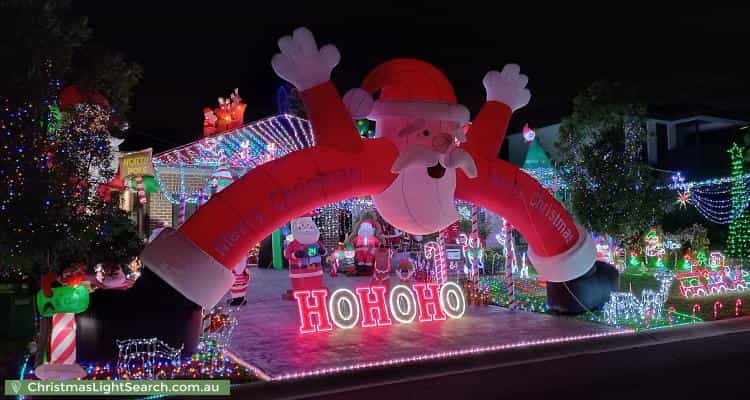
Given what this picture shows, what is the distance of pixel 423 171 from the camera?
8.72 m

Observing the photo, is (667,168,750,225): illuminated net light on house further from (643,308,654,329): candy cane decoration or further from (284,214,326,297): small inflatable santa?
(284,214,326,297): small inflatable santa

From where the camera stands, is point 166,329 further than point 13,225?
→ Yes

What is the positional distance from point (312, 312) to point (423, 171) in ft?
10.1

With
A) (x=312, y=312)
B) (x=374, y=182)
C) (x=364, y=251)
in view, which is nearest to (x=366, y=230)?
(x=364, y=251)

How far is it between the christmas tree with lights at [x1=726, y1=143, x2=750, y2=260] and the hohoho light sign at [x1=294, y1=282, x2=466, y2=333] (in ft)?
35.5

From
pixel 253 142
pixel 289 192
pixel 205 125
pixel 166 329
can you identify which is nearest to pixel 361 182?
pixel 289 192

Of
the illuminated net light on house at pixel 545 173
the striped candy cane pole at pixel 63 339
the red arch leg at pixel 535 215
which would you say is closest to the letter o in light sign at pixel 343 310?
the red arch leg at pixel 535 215

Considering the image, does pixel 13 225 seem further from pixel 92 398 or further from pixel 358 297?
pixel 358 297

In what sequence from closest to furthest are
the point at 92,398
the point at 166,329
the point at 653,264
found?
the point at 92,398 → the point at 166,329 → the point at 653,264

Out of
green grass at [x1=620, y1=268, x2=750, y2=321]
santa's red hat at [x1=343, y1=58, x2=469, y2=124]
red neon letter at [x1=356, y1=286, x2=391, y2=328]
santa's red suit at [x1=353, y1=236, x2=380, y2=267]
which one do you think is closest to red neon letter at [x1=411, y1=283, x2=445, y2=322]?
red neon letter at [x1=356, y1=286, x2=391, y2=328]

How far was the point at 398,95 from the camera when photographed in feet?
29.1

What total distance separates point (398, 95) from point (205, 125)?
13.6 m

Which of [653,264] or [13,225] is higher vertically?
[13,225]

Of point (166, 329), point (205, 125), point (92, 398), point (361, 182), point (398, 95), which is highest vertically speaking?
point (205, 125)
